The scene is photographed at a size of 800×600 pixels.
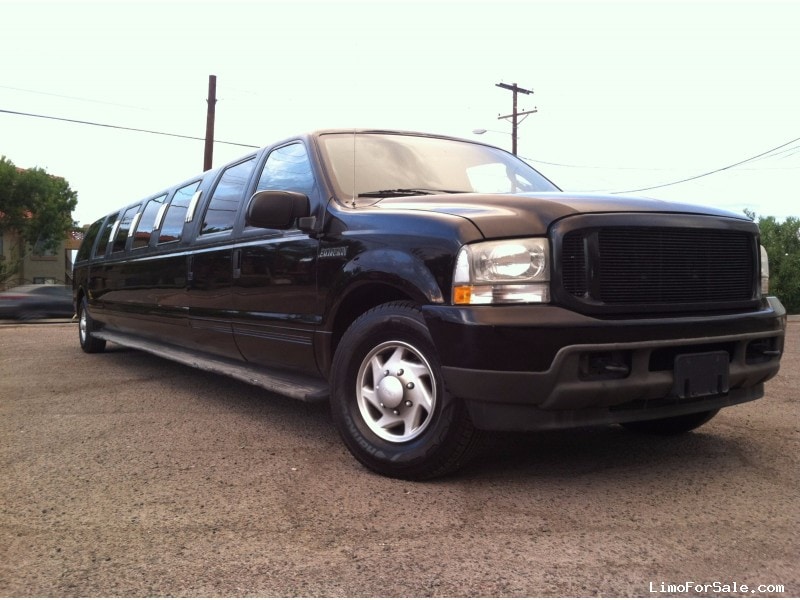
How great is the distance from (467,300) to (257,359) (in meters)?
2.08

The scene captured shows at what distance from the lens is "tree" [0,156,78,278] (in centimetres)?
3822

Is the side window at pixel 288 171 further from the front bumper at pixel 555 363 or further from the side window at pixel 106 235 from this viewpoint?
the side window at pixel 106 235

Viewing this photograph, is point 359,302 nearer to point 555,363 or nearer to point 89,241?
point 555,363

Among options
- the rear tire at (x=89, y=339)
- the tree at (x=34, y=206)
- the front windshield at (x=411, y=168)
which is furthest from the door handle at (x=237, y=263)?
the tree at (x=34, y=206)

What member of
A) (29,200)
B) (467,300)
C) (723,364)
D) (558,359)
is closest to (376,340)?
(467,300)

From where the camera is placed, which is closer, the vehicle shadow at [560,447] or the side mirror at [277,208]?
the vehicle shadow at [560,447]

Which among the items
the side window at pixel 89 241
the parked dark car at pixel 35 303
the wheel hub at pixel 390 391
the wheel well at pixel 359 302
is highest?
the side window at pixel 89 241

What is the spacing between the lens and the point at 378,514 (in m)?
2.67

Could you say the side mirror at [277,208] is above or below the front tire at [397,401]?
above

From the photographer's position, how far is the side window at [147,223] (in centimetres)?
628

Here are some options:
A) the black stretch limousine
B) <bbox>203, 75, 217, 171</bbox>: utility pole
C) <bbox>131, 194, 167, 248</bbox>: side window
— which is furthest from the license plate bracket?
<bbox>203, 75, 217, 171</bbox>: utility pole

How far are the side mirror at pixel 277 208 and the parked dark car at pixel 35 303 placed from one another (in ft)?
49.5

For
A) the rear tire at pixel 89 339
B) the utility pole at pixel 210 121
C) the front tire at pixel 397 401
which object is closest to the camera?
the front tire at pixel 397 401

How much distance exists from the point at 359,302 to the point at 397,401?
694mm
